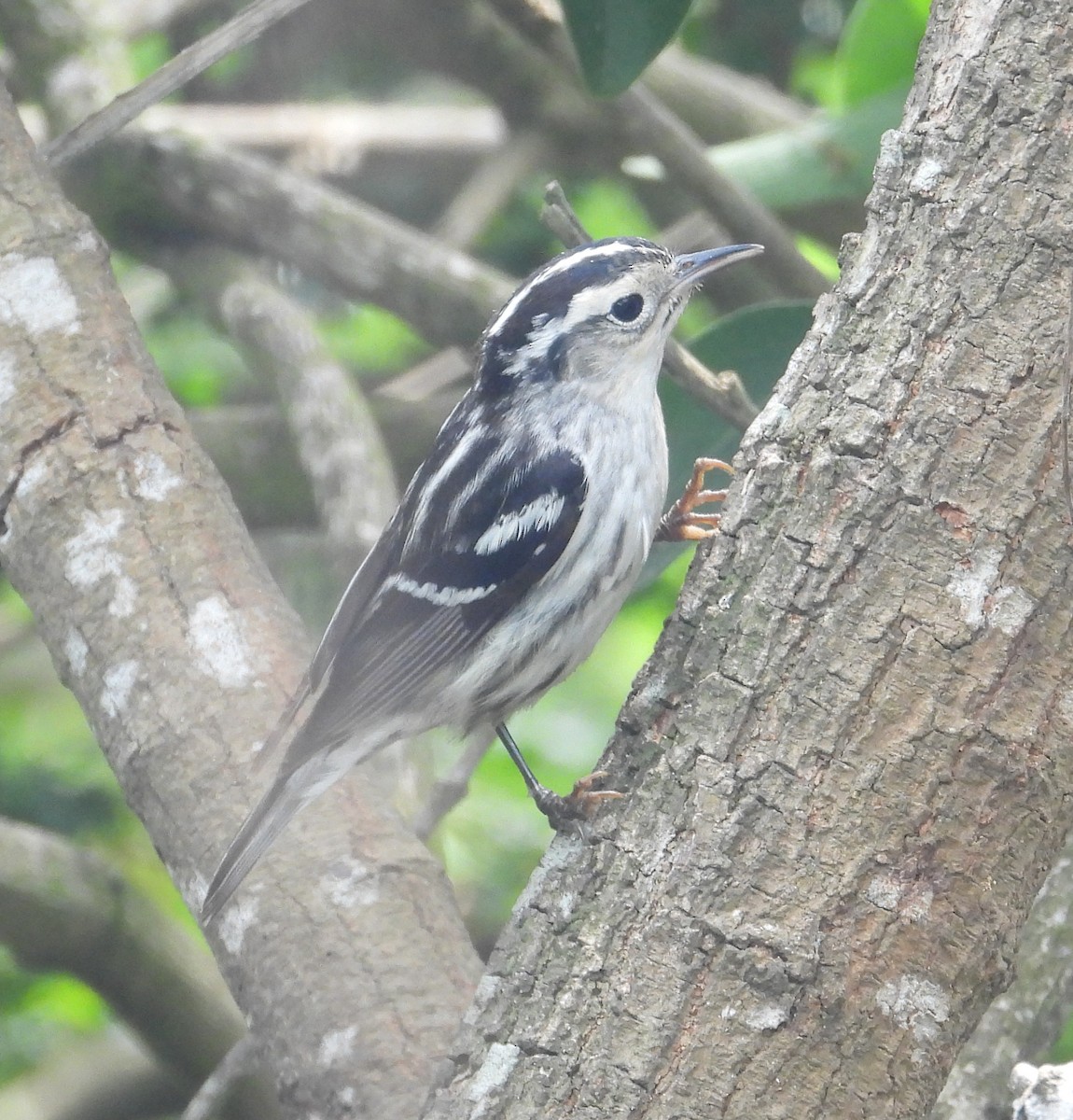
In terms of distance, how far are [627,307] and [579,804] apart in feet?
4.67

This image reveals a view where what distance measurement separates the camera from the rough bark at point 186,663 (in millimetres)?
2811

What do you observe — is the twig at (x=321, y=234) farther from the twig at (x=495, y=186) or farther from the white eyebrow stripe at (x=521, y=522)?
the white eyebrow stripe at (x=521, y=522)

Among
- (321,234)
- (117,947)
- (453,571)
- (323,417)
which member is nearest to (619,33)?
(453,571)

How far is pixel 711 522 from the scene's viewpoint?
327 cm

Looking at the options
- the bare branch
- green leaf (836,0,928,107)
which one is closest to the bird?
green leaf (836,0,928,107)

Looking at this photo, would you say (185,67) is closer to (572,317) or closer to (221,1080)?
(572,317)

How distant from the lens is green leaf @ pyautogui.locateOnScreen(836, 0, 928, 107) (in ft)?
12.8

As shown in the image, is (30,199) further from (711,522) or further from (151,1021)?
(151,1021)

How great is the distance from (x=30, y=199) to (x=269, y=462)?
1.68m

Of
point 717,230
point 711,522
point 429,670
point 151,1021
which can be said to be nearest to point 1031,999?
point 711,522

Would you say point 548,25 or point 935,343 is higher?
point 548,25

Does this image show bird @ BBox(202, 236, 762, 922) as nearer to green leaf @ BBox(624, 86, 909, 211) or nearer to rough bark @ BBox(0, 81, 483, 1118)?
rough bark @ BBox(0, 81, 483, 1118)

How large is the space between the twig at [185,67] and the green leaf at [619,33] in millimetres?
600

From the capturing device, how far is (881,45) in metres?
3.95
